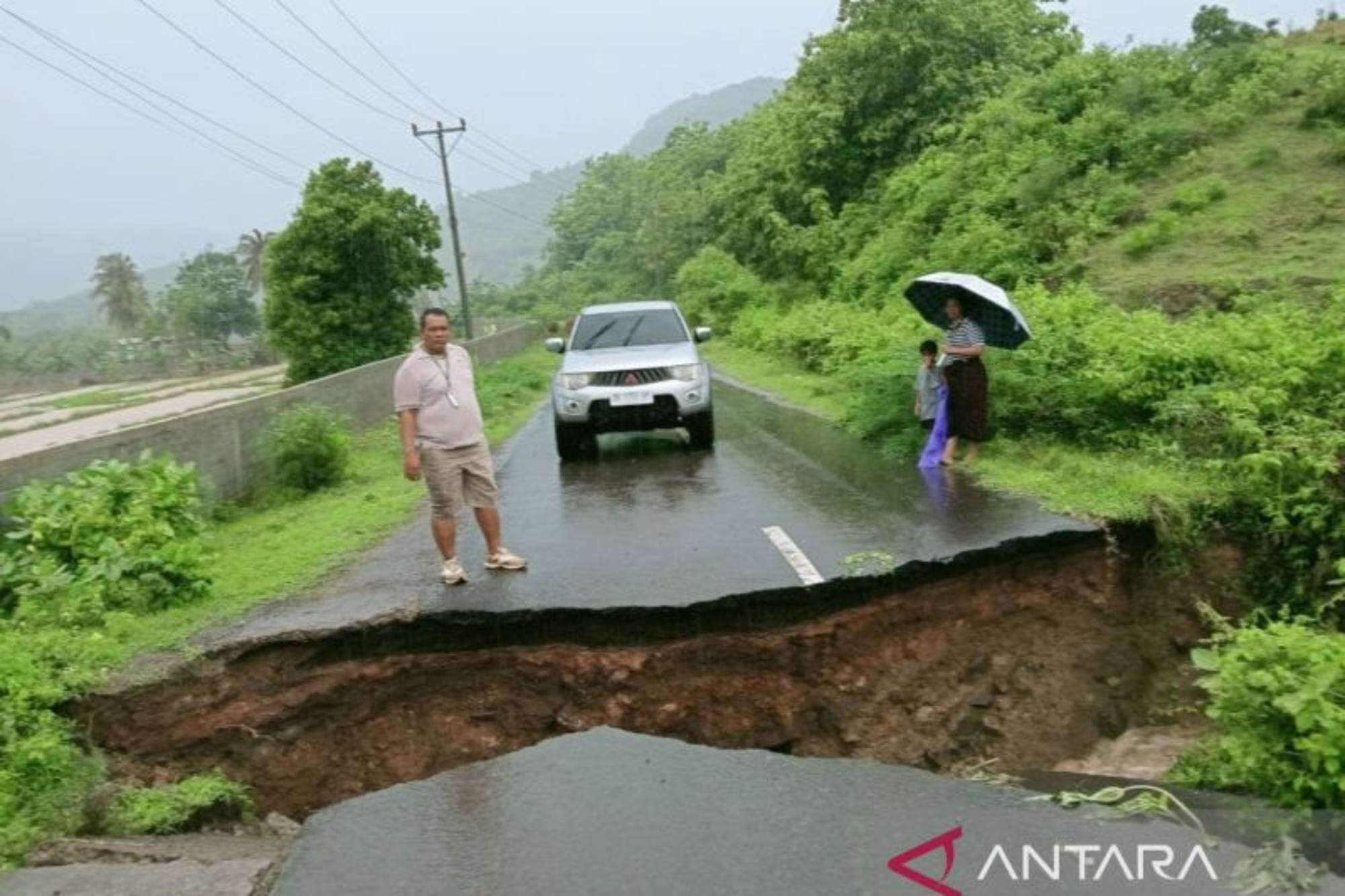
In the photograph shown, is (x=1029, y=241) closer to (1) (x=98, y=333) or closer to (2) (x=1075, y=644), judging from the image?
(2) (x=1075, y=644)

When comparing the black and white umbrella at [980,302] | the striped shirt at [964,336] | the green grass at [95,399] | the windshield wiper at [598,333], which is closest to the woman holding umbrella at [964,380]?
the striped shirt at [964,336]

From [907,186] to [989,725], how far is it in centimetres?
2185

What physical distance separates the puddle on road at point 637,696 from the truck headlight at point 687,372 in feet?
16.9

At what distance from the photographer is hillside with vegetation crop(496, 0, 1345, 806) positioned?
6727 millimetres

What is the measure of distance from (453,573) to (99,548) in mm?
2517

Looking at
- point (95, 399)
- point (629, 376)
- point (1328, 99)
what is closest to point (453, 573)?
point (629, 376)

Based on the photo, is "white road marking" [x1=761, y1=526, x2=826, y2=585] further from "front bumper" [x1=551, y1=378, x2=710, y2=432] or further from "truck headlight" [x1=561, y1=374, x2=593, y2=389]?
"truck headlight" [x1=561, y1=374, x2=593, y2=389]

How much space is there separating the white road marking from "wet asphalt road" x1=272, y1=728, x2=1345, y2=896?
72.8 inches

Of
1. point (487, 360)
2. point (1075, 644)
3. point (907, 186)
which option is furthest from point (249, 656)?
point (487, 360)

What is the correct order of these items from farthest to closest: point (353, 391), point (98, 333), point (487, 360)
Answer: point (98, 333) → point (487, 360) → point (353, 391)

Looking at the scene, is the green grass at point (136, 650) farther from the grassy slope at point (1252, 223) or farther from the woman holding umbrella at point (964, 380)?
the grassy slope at point (1252, 223)

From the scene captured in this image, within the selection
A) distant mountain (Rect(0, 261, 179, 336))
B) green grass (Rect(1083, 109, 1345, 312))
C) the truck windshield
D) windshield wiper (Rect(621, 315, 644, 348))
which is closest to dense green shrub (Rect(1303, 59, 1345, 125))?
green grass (Rect(1083, 109, 1345, 312))

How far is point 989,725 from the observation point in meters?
6.28

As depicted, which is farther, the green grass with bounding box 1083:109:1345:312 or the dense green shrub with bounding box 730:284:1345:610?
the green grass with bounding box 1083:109:1345:312
